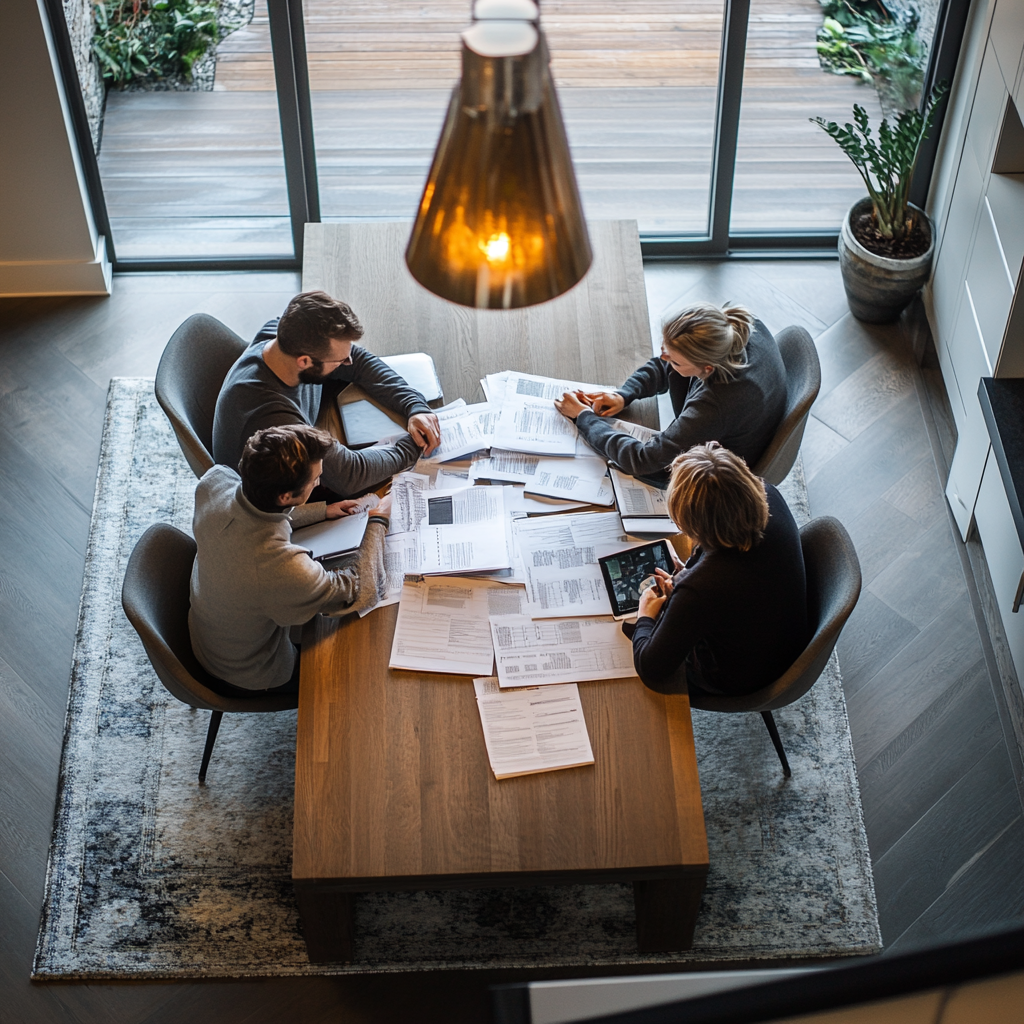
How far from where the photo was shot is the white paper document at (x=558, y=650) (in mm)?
2598

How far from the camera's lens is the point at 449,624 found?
106 inches

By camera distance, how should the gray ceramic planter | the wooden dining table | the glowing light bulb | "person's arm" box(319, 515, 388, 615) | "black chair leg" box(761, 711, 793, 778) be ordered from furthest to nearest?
the gray ceramic planter → "black chair leg" box(761, 711, 793, 778) → "person's arm" box(319, 515, 388, 615) → the wooden dining table → the glowing light bulb

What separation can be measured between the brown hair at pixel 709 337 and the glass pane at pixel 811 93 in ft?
7.05

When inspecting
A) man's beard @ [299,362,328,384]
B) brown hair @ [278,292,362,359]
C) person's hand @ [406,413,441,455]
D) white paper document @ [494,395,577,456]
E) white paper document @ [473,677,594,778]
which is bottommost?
white paper document @ [473,677,594,778]

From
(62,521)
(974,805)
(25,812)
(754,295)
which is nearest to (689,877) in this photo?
(974,805)

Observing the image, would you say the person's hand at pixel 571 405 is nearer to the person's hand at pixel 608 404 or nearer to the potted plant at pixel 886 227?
the person's hand at pixel 608 404

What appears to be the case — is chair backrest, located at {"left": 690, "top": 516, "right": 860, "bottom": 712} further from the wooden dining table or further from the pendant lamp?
the pendant lamp

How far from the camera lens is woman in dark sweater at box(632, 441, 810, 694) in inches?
Result: 97.0

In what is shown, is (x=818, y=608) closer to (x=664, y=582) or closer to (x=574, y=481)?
(x=664, y=582)

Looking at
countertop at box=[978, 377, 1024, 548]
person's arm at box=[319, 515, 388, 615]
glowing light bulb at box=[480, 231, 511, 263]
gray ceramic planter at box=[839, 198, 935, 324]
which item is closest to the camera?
glowing light bulb at box=[480, 231, 511, 263]

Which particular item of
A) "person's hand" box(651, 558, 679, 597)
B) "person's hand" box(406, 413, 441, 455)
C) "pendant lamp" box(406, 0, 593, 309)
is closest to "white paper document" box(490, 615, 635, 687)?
"person's hand" box(651, 558, 679, 597)

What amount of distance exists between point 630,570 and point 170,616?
120 cm

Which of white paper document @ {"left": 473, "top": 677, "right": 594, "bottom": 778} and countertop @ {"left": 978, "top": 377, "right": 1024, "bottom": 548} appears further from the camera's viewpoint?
countertop @ {"left": 978, "top": 377, "right": 1024, "bottom": 548}

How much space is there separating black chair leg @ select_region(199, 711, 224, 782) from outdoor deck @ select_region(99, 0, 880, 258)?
2.59 m
